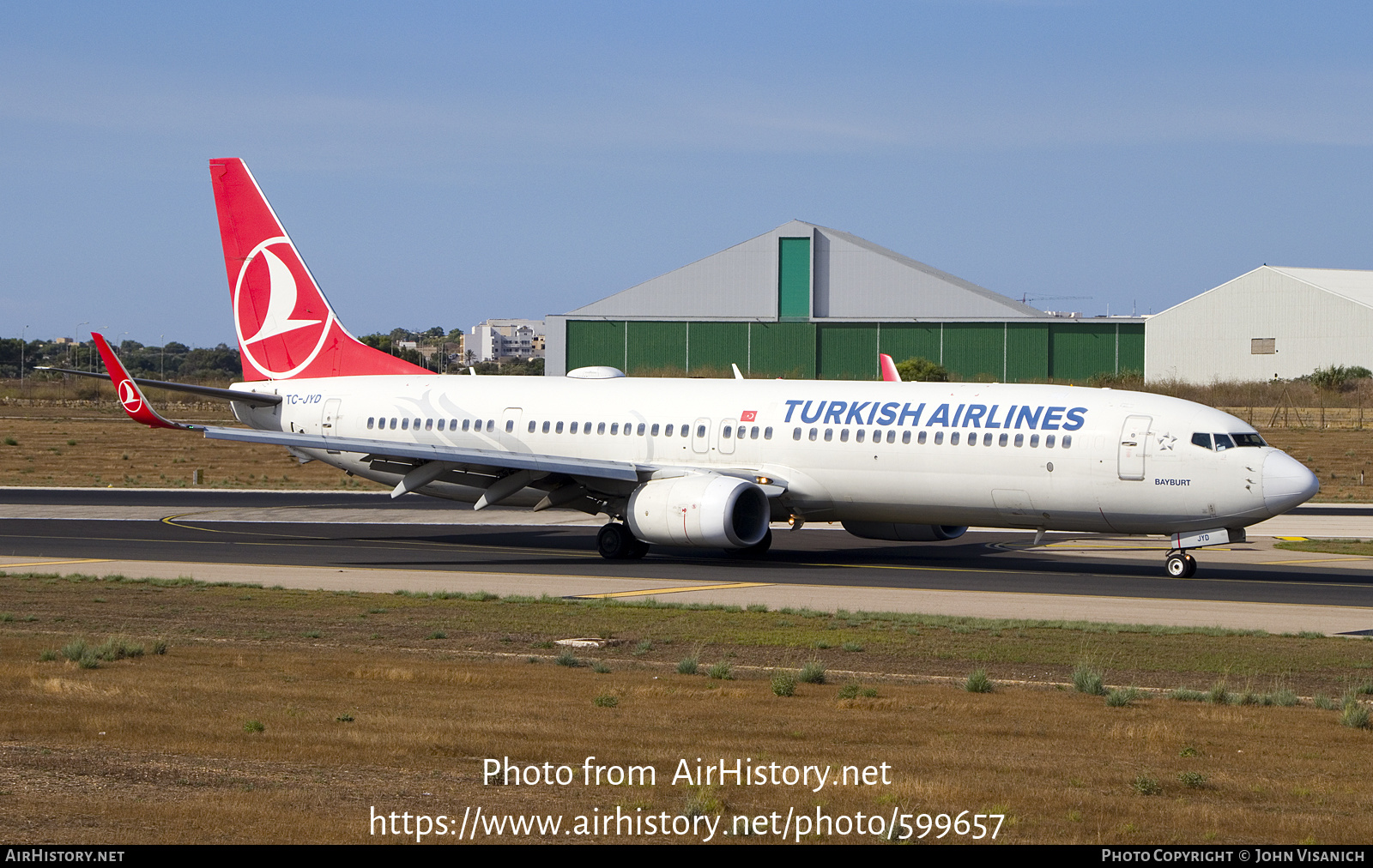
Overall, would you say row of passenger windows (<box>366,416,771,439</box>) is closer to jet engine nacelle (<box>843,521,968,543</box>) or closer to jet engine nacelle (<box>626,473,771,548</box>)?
jet engine nacelle (<box>626,473,771,548</box>)

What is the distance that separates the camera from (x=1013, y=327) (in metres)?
102

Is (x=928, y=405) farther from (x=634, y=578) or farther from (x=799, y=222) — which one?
(x=799, y=222)

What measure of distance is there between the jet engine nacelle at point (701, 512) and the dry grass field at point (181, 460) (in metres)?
26.0

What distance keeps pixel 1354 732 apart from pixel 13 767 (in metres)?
11.7

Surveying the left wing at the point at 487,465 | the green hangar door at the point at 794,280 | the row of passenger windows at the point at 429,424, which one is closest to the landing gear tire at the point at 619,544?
the left wing at the point at 487,465

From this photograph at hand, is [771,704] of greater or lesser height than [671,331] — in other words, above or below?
below

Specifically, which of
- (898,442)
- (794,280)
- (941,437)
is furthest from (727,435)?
(794,280)

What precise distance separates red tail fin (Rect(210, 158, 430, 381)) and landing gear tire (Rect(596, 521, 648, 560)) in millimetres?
9094

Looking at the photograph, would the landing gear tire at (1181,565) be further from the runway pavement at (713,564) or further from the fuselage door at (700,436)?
the fuselage door at (700,436)

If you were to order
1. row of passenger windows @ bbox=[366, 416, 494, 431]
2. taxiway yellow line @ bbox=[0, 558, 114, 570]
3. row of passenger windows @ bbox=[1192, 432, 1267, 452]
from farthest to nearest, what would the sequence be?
row of passenger windows @ bbox=[366, 416, 494, 431]
taxiway yellow line @ bbox=[0, 558, 114, 570]
row of passenger windows @ bbox=[1192, 432, 1267, 452]

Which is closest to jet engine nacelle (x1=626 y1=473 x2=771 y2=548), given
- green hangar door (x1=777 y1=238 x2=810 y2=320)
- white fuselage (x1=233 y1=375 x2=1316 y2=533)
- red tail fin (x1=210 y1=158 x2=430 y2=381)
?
white fuselage (x1=233 y1=375 x2=1316 y2=533)

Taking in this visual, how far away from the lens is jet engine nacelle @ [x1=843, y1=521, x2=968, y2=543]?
32.8 metres
